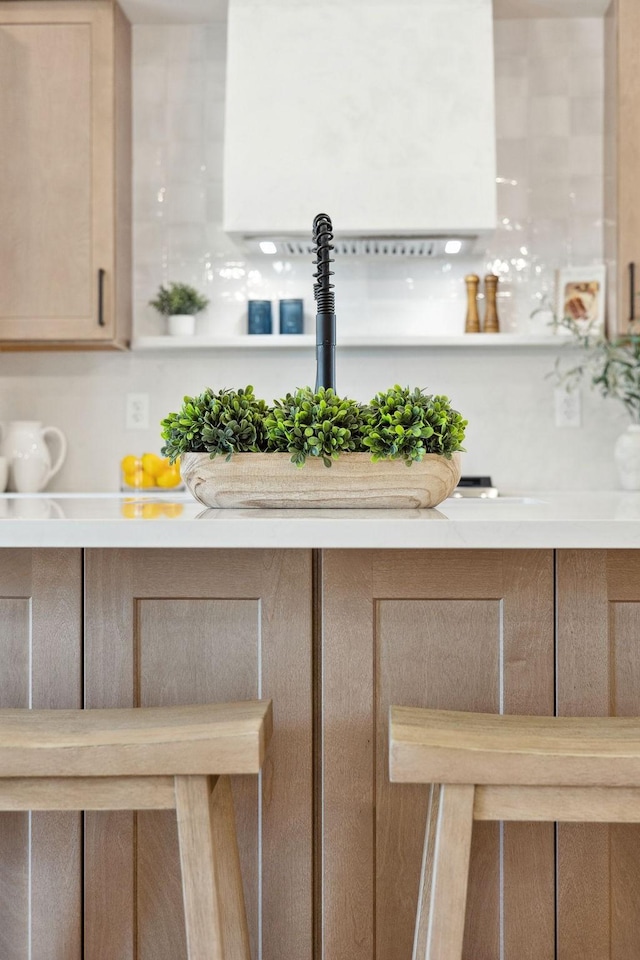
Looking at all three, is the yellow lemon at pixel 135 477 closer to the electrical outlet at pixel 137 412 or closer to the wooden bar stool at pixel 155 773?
the electrical outlet at pixel 137 412

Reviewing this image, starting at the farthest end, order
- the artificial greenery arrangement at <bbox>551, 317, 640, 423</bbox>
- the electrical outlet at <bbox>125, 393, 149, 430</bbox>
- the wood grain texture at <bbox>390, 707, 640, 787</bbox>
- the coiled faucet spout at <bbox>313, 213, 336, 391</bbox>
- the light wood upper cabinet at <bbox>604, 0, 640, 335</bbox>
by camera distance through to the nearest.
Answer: the electrical outlet at <bbox>125, 393, 149, 430</bbox> < the artificial greenery arrangement at <bbox>551, 317, 640, 423</bbox> < the light wood upper cabinet at <bbox>604, 0, 640, 335</bbox> < the coiled faucet spout at <bbox>313, 213, 336, 391</bbox> < the wood grain texture at <bbox>390, 707, 640, 787</bbox>

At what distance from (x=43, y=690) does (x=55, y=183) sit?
6.17 ft

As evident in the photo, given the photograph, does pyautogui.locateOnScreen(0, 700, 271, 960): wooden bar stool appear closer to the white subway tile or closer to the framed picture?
the framed picture

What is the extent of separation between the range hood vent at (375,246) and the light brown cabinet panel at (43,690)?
161 cm

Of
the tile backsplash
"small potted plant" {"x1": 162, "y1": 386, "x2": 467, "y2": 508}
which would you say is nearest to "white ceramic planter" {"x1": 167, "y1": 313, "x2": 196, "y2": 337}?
the tile backsplash

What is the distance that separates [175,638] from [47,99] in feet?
6.76

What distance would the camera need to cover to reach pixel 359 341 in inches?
112

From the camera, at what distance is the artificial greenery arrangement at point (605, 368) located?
277cm

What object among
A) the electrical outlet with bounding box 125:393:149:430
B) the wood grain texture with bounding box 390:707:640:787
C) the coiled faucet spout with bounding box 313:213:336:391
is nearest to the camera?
the wood grain texture with bounding box 390:707:640:787

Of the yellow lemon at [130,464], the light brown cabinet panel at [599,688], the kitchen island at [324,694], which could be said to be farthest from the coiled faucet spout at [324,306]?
the yellow lemon at [130,464]

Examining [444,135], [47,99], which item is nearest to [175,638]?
[444,135]

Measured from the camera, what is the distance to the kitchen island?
1.29 m

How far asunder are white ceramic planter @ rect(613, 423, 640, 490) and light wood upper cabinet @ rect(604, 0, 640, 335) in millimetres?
319

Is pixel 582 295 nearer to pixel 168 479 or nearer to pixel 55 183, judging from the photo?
pixel 168 479
